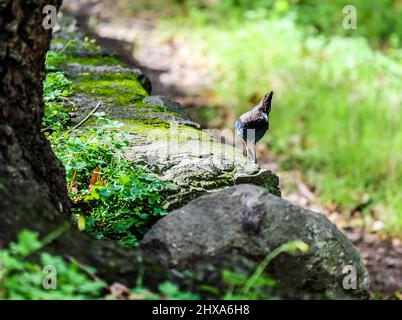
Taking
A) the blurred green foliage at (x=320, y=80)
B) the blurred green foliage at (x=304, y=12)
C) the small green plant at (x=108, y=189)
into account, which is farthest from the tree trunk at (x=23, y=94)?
the blurred green foliage at (x=304, y=12)

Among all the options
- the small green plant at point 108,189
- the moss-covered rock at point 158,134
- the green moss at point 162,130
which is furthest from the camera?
the green moss at point 162,130

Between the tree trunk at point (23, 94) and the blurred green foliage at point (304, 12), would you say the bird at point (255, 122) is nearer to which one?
the tree trunk at point (23, 94)

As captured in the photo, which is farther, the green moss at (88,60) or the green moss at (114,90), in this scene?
the green moss at (88,60)

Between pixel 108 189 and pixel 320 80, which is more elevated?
pixel 108 189

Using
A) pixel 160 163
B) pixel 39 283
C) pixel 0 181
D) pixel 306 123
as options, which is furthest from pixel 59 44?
pixel 39 283

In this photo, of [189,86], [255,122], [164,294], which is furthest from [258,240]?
[189,86]

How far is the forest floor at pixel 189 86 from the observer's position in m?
5.73

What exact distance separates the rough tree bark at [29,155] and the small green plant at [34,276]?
2.8 inches

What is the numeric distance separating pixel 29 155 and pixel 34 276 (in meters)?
0.64

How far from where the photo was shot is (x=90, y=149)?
3150 mm

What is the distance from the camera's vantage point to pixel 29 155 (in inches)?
95.8

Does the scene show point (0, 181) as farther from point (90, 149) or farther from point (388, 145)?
point (388, 145)

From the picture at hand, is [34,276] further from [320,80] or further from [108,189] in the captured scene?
[320,80]

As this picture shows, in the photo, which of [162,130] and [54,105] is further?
[162,130]
